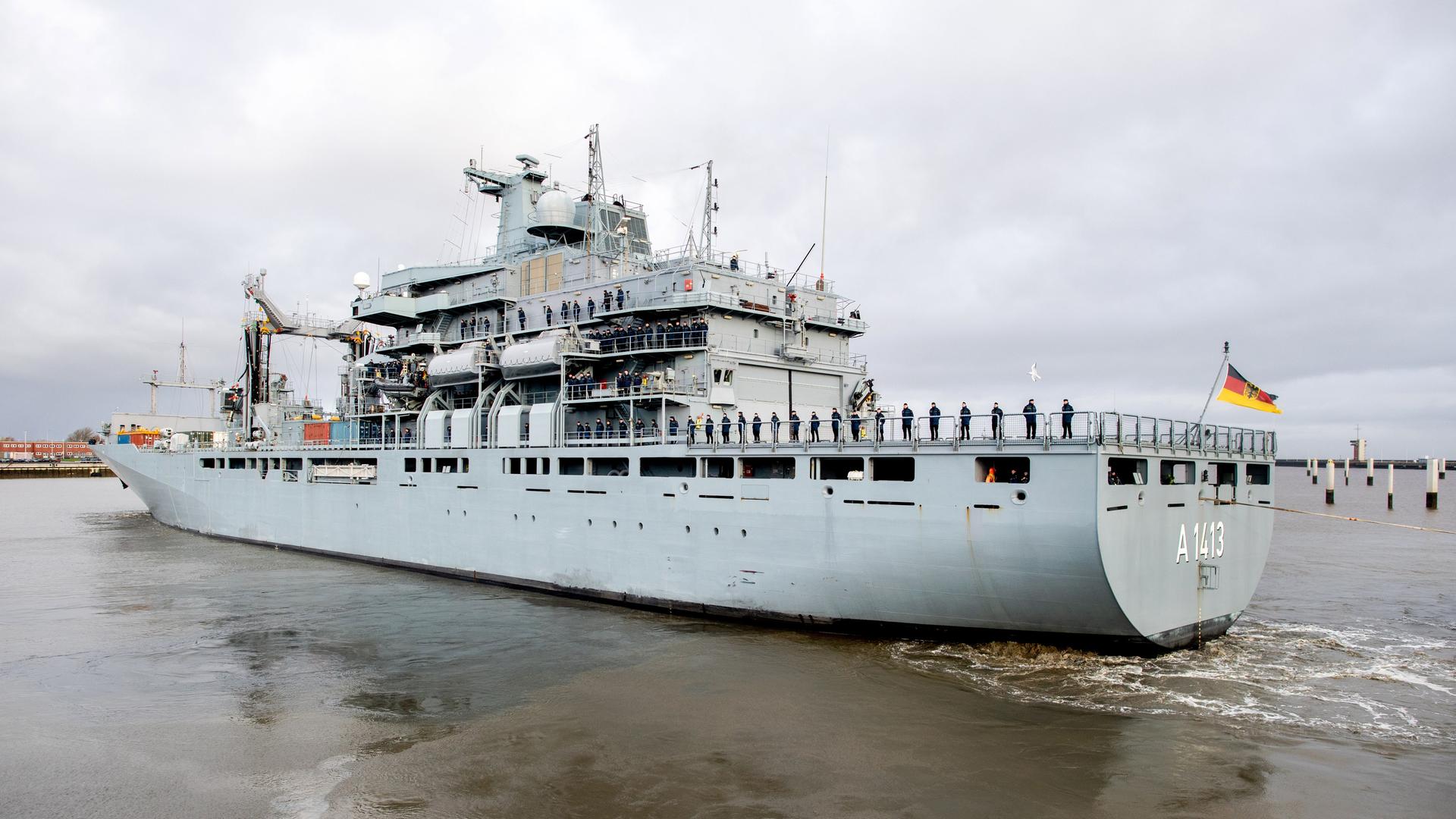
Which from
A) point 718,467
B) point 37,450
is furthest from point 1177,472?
point 37,450

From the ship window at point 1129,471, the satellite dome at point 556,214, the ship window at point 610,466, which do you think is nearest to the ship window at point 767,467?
the ship window at point 610,466

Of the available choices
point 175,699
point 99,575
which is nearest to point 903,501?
point 175,699

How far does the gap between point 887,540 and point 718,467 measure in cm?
532

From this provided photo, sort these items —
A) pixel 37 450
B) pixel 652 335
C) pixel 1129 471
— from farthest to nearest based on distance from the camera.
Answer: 1. pixel 37 450
2. pixel 652 335
3. pixel 1129 471

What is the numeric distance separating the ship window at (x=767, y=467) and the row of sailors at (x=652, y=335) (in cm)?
440

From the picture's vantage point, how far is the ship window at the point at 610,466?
22.6 metres

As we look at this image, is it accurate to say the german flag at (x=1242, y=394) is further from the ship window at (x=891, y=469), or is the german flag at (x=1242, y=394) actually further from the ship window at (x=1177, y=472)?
the ship window at (x=891, y=469)

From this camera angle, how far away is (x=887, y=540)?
16.8 metres

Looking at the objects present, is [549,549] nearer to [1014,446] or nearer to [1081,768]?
[1014,446]

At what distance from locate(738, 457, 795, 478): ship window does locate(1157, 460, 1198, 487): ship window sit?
778 cm

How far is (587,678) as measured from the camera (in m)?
15.6

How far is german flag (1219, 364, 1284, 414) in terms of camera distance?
1875cm

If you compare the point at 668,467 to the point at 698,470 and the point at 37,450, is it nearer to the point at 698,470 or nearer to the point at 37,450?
the point at 698,470

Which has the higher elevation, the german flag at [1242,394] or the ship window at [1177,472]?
the german flag at [1242,394]
